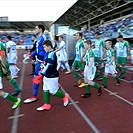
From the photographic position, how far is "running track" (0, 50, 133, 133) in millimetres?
3520

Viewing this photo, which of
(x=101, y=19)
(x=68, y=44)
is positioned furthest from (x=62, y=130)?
(x=101, y=19)

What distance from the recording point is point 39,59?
5.07 meters

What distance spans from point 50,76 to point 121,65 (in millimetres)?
4809

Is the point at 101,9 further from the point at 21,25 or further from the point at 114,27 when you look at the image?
the point at 21,25

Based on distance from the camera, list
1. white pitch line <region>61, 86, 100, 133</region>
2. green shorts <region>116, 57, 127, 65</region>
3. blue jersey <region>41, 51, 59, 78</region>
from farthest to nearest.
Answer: green shorts <region>116, 57, 127, 65</region>, blue jersey <region>41, 51, 59, 78</region>, white pitch line <region>61, 86, 100, 133</region>

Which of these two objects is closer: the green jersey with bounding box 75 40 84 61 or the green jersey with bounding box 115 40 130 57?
the green jersey with bounding box 75 40 84 61

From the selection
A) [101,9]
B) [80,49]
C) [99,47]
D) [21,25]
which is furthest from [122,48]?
[21,25]

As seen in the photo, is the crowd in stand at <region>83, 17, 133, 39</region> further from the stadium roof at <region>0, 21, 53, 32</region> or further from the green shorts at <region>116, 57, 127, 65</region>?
the stadium roof at <region>0, 21, 53, 32</region>

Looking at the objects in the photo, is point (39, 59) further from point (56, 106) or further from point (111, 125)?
point (111, 125)

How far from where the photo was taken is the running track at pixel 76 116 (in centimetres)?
352

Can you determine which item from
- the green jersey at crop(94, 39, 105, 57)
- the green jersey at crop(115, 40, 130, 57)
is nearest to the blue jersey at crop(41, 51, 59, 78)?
the green jersey at crop(94, 39, 105, 57)

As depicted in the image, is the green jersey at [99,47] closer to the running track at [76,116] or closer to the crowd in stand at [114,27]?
the running track at [76,116]

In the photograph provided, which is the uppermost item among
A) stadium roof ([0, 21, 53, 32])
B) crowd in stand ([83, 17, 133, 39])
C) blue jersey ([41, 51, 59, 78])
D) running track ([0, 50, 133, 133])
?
stadium roof ([0, 21, 53, 32])

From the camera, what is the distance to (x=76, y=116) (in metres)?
4.08
